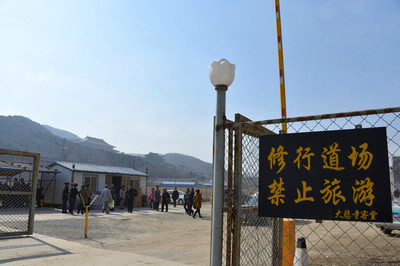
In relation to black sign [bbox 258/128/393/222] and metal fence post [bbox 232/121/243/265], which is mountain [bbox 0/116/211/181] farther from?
black sign [bbox 258/128/393/222]

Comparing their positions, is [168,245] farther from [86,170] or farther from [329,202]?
[86,170]

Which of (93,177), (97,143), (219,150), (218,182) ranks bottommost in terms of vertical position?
(93,177)

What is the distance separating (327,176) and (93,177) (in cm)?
2283

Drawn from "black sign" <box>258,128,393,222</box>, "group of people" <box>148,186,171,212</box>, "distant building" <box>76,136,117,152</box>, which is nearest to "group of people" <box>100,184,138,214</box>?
"group of people" <box>148,186,171,212</box>

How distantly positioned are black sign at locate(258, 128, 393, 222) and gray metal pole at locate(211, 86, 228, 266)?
384 mm

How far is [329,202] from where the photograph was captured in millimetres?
2779

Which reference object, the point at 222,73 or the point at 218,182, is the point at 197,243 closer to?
the point at 218,182

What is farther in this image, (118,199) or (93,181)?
(93,181)

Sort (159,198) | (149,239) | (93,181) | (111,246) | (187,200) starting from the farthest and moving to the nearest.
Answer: (93,181)
(159,198)
(187,200)
(149,239)
(111,246)

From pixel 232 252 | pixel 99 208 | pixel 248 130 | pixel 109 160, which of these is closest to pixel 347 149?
pixel 248 130

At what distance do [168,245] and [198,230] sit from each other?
150 inches

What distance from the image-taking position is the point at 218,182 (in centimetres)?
318

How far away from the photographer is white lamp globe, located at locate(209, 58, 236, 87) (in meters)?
3.29

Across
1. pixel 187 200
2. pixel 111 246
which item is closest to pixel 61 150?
pixel 187 200
